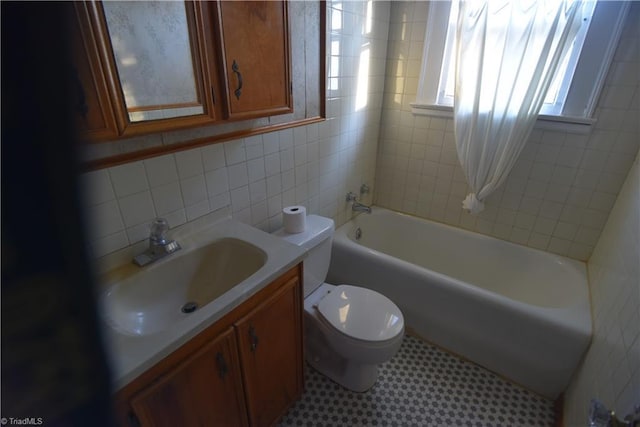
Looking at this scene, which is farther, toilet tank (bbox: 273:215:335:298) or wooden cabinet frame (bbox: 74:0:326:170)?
toilet tank (bbox: 273:215:335:298)

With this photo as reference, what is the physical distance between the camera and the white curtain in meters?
1.46

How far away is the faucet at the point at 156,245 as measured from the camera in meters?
1.05

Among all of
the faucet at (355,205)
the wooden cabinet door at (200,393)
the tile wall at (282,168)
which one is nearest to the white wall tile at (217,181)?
the tile wall at (282,168)

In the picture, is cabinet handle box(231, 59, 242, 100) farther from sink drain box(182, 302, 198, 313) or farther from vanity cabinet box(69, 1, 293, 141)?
sink drain box(182, 302, 198, 313)

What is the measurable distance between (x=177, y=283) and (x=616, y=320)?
1546mm

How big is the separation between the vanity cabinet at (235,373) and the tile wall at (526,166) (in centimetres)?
134

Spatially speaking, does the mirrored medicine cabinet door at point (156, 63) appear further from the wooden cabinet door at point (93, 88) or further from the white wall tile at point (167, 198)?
the white wall tile at point (167, 198)

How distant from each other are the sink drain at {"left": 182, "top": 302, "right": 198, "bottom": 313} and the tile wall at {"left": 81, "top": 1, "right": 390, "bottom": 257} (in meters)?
0.28

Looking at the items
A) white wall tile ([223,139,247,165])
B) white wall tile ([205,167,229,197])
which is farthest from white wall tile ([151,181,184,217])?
white wall tile ([223,139,247,165])

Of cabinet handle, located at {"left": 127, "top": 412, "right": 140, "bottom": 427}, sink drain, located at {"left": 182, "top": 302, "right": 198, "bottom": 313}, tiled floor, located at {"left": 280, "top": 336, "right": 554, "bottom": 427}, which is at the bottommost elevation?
tiled floor, located at {"left": 280, "top": 336, "right": 554, "bottom": 427}

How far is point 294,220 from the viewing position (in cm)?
145

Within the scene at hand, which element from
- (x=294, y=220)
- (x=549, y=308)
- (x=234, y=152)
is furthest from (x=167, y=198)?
(x=549, y=308)

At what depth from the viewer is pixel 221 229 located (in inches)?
50.1

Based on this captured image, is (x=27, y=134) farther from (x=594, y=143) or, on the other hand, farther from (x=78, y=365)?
(x=594, y=143)
